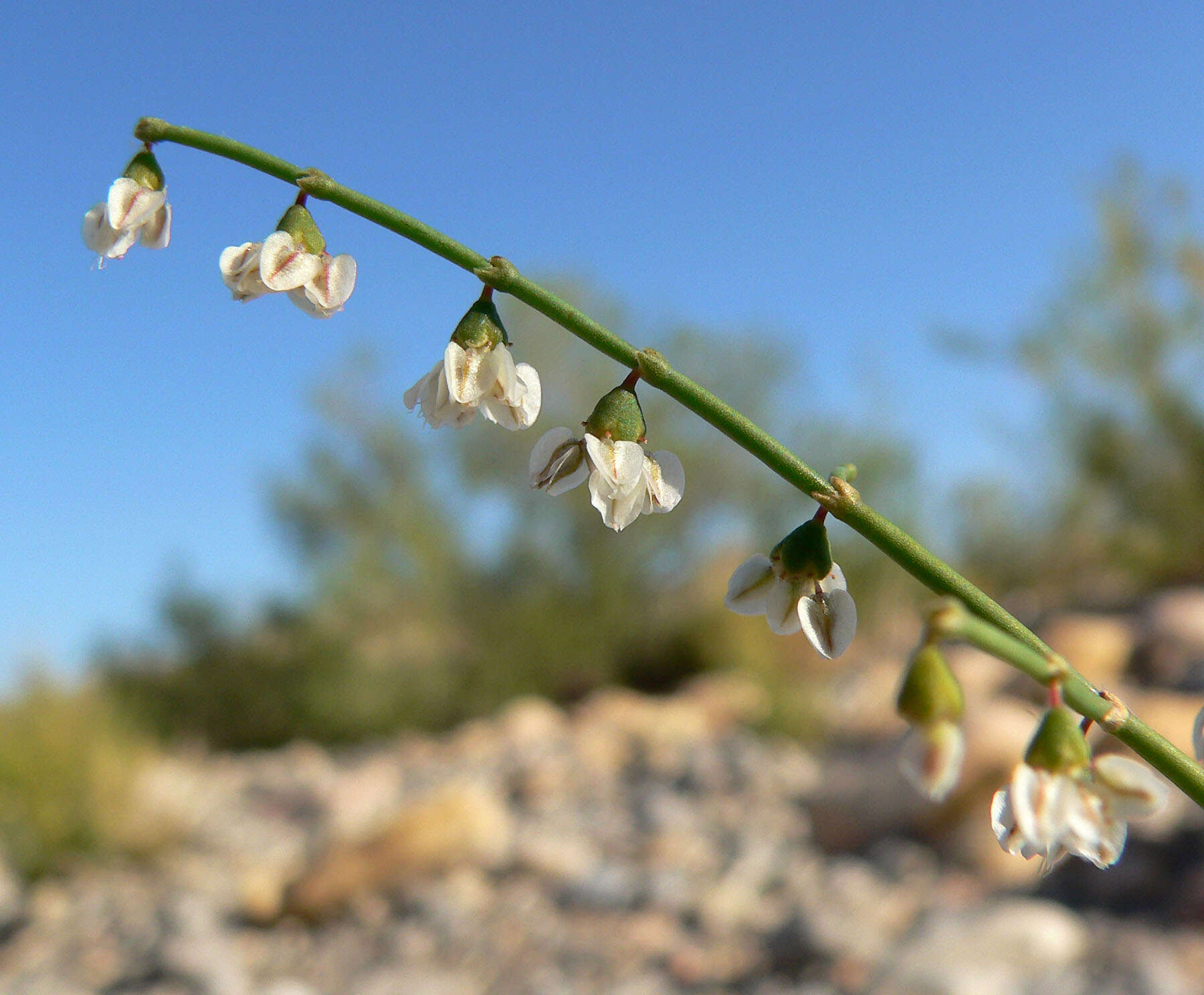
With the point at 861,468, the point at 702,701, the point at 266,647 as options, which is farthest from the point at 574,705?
the point at 861,468

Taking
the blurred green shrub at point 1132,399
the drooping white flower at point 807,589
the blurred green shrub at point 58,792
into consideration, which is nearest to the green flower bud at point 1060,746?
the drooping white flower at point 807,589

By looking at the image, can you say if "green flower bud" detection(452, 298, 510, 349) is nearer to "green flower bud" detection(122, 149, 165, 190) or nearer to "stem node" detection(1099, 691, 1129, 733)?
"green flower bud" detection(122, 149, 165, 190)

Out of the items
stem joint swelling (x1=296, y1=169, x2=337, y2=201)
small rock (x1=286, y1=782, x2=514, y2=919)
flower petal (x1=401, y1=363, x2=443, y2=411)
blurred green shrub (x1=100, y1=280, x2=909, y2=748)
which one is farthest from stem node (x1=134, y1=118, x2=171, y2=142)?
blurred green shrub (x1=100, y1=280, x2=909, y2=748)

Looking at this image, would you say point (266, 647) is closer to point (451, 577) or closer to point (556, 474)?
point (451, 577)

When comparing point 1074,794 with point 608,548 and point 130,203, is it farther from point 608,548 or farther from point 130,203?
point 608,548

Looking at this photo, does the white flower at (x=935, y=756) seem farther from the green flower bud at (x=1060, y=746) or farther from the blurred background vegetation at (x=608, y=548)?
the blurred background vegetation at (x=608, y=548)

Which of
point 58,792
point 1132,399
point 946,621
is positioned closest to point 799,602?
point 946,621

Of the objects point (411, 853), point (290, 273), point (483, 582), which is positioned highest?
point (483, 582)
